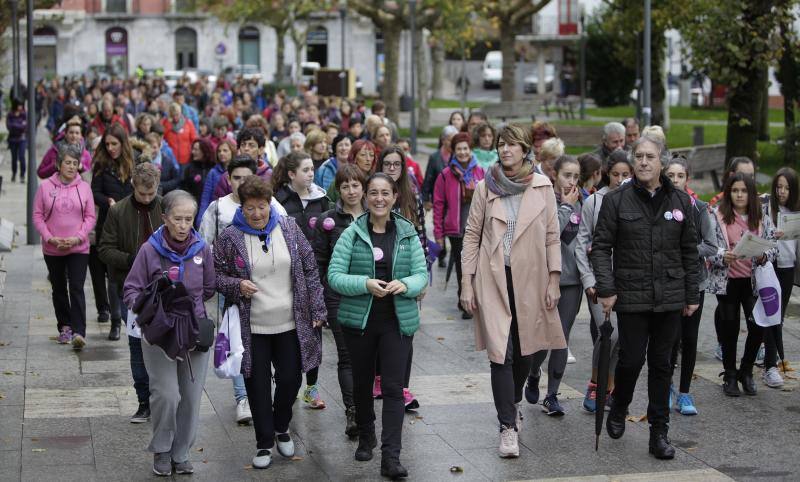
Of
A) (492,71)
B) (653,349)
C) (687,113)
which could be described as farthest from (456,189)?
(492,71)

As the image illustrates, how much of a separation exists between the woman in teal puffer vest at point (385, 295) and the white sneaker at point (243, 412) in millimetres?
1385

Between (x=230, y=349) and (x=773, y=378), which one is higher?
(x=230, y=349)

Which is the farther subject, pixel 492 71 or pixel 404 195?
pixel 492 71

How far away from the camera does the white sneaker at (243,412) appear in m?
9.06

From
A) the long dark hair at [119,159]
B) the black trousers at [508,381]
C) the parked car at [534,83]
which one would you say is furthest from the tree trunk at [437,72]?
the black trousers at [508,381]

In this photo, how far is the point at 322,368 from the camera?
1079cm

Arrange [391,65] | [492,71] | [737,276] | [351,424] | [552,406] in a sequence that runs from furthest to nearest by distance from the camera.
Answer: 1. [492,71]
2. [391,65]
3. [737,276]
4. [552,406]
5. [351,424]

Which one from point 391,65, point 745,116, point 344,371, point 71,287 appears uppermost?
point 391,65

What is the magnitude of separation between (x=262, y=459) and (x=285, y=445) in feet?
0.88

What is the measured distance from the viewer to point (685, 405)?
9258 mm

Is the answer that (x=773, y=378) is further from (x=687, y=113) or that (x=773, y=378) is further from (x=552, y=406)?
(x=687, y=113)

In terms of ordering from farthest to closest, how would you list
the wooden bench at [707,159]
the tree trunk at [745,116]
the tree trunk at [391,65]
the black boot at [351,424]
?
the tree trunk at [391,65], the wooden bench at [707,159], the tree trunk at [745,116], the black boot at [351,424]

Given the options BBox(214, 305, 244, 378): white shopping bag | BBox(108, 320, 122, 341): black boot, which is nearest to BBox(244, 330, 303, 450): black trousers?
BBox(214, 305, 244, 378): white shopping bag

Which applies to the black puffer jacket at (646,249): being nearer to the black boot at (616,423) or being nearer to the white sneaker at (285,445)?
the black boot at (616,423)
